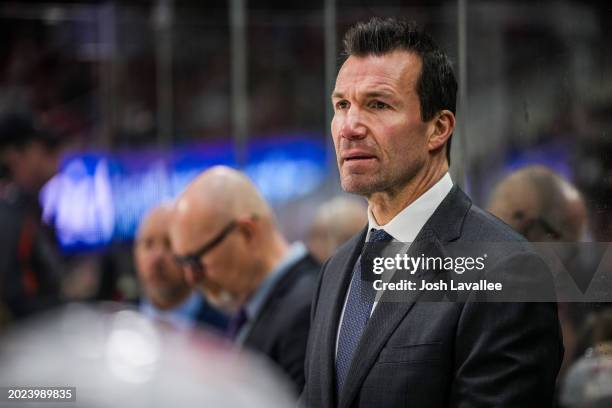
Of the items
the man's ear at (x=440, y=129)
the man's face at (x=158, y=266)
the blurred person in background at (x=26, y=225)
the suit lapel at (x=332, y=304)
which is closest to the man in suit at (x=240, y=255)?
the suit lapel at (x=332, y=304)

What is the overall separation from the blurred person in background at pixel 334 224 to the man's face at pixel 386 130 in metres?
0.27

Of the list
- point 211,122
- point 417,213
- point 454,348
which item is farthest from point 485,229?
point 211,122

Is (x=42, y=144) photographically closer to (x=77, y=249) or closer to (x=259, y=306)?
(x=77, y=249)

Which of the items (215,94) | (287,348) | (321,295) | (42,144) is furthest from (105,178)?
(321,295)

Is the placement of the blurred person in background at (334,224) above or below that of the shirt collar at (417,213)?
below

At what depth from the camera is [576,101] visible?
2.18m

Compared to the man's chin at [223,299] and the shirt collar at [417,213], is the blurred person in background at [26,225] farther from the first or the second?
the shirt collar at [417,213]

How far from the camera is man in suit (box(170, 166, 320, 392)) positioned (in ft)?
8.87

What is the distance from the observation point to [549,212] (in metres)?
2.15

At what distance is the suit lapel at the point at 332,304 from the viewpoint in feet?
6.48

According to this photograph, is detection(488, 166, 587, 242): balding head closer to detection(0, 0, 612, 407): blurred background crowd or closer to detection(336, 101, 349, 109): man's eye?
detection(0, 0, 612, 407): blurred background crowd

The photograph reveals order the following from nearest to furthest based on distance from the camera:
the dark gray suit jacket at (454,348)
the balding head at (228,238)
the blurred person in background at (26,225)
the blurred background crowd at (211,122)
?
the dark gray suit jacket at (454,348) → the blurred background crowd at (211,122) → the balding head at (228,238) → the blurred person in background at (26,225)

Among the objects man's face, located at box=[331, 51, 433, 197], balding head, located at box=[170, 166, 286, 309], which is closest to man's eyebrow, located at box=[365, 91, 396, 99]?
man's face, located at box=[331, 51, 433, 197]

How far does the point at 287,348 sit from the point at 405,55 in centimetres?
88
